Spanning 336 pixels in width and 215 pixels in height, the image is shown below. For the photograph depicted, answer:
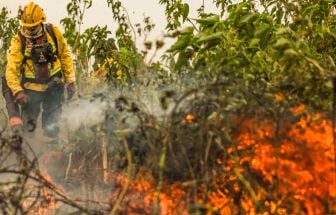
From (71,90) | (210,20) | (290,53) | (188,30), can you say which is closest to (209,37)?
(188,30)

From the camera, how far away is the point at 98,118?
199 inches

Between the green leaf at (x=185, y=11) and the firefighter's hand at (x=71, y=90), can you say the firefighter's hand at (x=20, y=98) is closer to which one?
the firefighter's hand at (x=71, y=90)

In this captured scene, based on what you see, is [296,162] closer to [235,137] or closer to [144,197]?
[235,137]

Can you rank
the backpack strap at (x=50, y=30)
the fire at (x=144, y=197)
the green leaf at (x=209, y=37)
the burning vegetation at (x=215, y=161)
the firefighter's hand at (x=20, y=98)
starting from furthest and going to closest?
1. the backpack strap at (x=50, y=30)
2. the firefighter's hand at (x=20, y=98)
3. the green leaf at (x=209, y=37)
4. the fire at (x=144, y=197)
5. the burning vegetation at (x=215, y=161)

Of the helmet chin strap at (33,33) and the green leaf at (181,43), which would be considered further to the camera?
the helmet chin strap at (33,33)

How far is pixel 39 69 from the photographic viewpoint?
21.3 ft

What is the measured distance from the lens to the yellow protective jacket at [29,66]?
20.7ft

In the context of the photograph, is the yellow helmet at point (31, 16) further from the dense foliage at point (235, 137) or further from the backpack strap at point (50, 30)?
the dense foliage at point (235, 137)

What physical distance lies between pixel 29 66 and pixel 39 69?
0.10 meters

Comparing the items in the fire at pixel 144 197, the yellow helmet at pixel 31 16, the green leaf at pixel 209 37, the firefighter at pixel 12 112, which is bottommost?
the fire at pixel 144 197

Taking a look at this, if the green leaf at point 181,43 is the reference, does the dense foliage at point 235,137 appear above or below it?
below

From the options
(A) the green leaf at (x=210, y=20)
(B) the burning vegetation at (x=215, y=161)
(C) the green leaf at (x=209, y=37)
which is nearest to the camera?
(B) the burning vegetation at (x=215, y=161)

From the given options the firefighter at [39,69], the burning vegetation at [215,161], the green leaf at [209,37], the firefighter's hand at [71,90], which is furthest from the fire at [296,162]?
the firefighter's hand at [71,90]

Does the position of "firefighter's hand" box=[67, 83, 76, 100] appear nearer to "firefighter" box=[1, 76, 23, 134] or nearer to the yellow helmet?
"firefighter" box=[1, 76, 23, 134]
